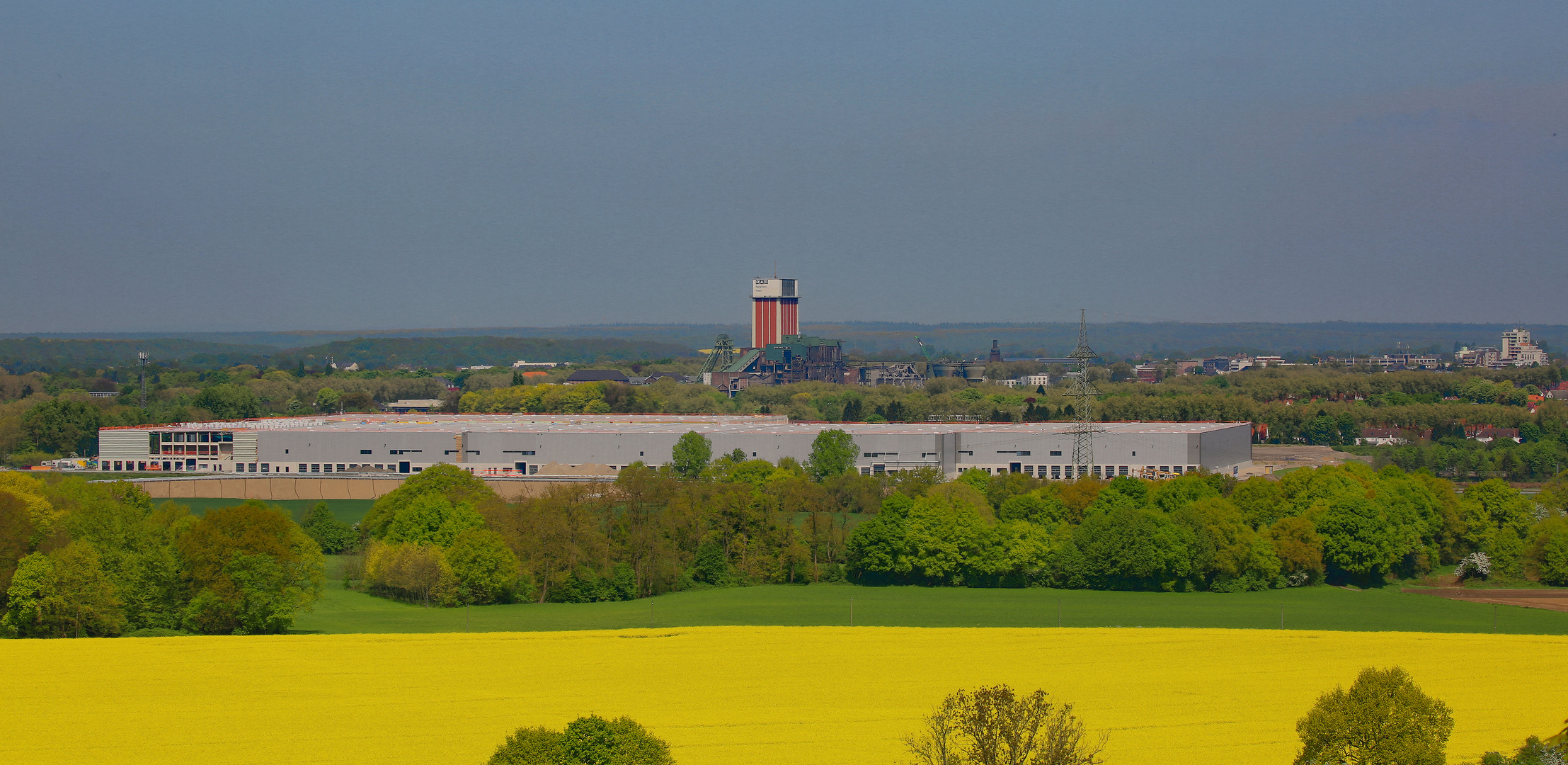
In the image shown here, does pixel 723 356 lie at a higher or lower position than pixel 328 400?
higher

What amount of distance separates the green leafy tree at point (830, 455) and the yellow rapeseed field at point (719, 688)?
39.0 m

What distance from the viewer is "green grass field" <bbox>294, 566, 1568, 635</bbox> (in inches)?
1299

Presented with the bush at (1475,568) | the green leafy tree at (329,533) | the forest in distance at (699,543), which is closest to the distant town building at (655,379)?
the green leafy tree at (329,533)

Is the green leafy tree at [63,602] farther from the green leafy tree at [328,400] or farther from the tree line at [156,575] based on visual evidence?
the green leafy tree at [328,400]

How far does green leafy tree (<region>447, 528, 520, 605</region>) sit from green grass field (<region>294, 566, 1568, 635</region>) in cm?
66

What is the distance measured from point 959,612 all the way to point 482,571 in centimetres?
1264

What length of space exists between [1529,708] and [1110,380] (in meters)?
163

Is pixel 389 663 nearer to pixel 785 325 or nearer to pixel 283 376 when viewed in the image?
pixel 283 376

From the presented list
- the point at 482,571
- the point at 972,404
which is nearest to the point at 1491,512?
the point at 482,571

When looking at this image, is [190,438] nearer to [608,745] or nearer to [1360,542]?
[1360,542]

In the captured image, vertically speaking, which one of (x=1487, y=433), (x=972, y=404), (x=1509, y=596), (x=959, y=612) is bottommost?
(x=1509, y=596)

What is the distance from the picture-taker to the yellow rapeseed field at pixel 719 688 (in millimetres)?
21578

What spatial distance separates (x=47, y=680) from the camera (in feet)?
82.0

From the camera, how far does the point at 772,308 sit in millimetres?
183625
